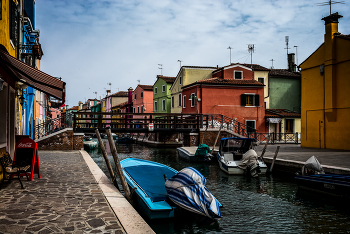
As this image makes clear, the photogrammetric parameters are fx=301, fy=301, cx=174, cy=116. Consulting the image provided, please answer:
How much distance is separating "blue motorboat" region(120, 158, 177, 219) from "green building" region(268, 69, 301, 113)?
27.6 meters

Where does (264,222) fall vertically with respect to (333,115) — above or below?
below

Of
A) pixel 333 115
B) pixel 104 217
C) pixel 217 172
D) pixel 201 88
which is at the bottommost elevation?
pixel 217 172

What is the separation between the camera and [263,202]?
8.45 metres

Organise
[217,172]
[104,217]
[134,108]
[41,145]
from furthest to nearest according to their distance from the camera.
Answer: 1. [134,108]
2. [41,145]
3. [217,172]
4. [104,217]

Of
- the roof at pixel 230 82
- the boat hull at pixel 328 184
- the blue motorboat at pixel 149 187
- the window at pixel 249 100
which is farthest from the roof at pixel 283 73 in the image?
the blue motorboat at pixel 149 187

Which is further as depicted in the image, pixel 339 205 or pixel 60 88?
pixel 339 205

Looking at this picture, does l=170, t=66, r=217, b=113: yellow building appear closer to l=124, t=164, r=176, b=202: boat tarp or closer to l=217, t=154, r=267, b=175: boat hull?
l=217, t=154, r=267, b=175: boat hull

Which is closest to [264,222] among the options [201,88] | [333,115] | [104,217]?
[104,217]

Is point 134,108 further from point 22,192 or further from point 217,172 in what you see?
point 22,192

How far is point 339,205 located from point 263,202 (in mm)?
1964

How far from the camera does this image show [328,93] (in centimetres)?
1802

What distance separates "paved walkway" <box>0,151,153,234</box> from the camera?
4133mm

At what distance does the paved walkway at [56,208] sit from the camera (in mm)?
4133

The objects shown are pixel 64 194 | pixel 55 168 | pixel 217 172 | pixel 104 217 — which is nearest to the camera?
pixel 104 217
